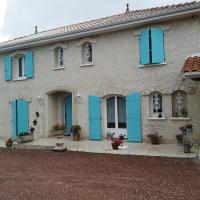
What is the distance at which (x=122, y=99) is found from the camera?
14250mm

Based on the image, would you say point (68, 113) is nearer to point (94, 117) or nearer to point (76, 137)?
point (76, 137)

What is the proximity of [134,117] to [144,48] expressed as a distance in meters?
3.10

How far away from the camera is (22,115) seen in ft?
55.2

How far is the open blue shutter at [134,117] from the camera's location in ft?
43.5

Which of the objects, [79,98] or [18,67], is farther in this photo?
[18,67]

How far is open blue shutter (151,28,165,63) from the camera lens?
1264 centimetres

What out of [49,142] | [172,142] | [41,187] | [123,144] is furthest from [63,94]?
[41,187]

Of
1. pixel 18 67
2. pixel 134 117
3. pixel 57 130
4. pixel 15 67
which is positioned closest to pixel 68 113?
pixel 57 130

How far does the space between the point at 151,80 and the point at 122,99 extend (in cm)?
193

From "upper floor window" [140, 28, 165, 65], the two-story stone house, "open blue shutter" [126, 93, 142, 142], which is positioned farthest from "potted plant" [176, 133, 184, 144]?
"upper floor window" [140, 28, 165, 65]

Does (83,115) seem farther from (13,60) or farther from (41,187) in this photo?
(41,187)

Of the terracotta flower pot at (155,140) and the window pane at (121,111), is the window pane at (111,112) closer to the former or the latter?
the window pane at (121,111)

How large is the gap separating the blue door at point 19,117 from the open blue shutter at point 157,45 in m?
7.93

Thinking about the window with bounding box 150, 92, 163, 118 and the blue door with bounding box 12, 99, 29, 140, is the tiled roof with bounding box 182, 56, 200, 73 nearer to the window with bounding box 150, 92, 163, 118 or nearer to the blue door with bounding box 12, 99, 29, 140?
the window with bounding box 150, 92, 163, 118
